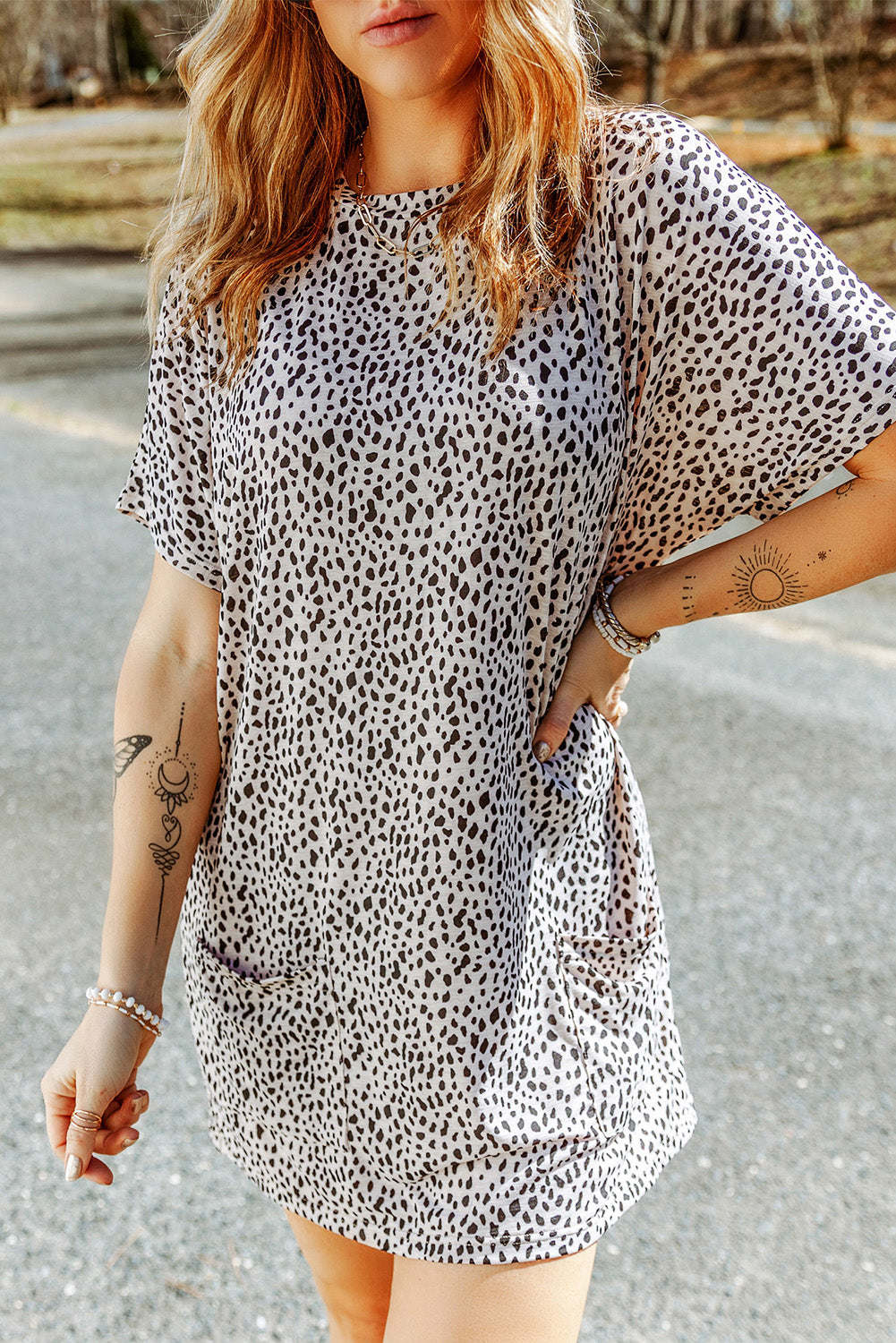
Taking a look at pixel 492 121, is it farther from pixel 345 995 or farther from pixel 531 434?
pixel 345 995

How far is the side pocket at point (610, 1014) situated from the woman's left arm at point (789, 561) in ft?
1.19

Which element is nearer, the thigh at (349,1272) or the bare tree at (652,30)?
the thigh at (349,1272)

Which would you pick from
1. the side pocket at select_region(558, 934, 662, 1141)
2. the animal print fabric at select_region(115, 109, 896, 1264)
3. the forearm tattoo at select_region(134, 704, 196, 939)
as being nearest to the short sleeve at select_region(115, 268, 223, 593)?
the animal print fabric at select_region(115, 109, 896, 1264)

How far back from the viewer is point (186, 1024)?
3197 millimetres

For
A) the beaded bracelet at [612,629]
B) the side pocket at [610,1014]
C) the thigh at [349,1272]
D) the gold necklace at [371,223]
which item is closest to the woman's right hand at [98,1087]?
the thigh at [349,1272]

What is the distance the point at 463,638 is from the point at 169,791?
0.42 meters

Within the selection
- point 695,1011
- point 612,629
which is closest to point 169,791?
point 612,629

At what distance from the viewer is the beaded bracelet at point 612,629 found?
146 centimetres

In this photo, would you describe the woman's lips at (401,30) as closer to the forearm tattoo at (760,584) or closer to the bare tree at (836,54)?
the forearm tattoo at (760,584)

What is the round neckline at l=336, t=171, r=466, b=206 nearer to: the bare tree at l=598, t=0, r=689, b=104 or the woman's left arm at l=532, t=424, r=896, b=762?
the woman's left arm at l=532, t=424, r=896, b=762

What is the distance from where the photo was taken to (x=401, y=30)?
1325 mm

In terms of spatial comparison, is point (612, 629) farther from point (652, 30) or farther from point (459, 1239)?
point (652, 30)

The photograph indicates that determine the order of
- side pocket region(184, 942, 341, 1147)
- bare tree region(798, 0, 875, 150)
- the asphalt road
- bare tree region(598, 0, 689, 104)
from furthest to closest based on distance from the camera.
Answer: bare tree region(598, 0, 689, 104), bare tree region(798, 0, 875, 150), the asphalt road, side pocket region(184, 942, 341, 1147)

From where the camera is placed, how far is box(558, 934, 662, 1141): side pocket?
1440 millimetres
